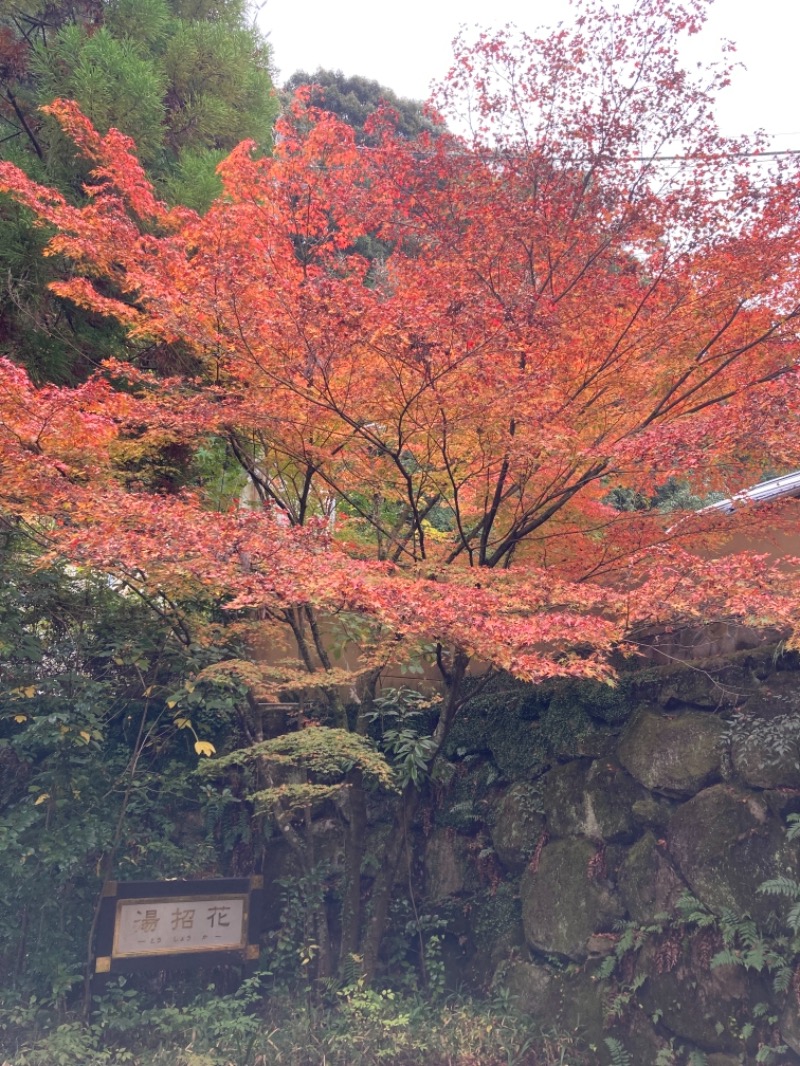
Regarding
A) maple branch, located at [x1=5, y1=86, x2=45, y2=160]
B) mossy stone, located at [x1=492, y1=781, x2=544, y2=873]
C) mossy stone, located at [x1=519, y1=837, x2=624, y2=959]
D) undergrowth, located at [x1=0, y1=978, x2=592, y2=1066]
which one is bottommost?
undergrowth, located at [x1=0, y1=978, x2=592, y2=1066]

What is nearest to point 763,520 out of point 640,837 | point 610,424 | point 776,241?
point 610,424

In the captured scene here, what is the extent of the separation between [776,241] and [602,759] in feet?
15.4

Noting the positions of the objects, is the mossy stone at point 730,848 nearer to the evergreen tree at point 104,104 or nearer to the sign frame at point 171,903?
the sign frame at point 171,903

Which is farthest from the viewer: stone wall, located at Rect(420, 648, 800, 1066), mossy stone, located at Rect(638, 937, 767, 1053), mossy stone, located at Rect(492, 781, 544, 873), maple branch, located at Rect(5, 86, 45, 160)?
maple branch, located at Rect(5, 86, 45, 160)

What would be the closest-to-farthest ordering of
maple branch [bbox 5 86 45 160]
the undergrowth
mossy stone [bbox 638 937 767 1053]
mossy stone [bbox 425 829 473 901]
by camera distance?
mossy stone [bbox 638 937 767 1053], the undergrowth, mossy stone [bbox 425 829 473 901], maple branch [bbox 5 86 45 160]

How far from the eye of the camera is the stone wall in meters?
6.01

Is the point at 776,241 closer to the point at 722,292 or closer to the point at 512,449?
the point at 722,292

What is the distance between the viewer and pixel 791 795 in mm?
6250

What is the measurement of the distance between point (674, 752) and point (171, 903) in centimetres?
456

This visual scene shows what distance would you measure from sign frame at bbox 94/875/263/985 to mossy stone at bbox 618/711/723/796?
3.62 meters

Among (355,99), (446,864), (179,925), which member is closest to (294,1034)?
(179,925)

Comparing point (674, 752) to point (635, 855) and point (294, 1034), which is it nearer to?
point (635, 855)

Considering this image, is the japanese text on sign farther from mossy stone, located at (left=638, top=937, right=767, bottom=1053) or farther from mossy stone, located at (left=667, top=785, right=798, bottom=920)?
mossy stone, located at (left=667, top=785, right=798, bottom=920)

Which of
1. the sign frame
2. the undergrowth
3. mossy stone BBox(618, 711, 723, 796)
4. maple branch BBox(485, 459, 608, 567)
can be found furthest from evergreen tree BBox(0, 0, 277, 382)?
mossy stone BBox(618, 711, 723, 796)
